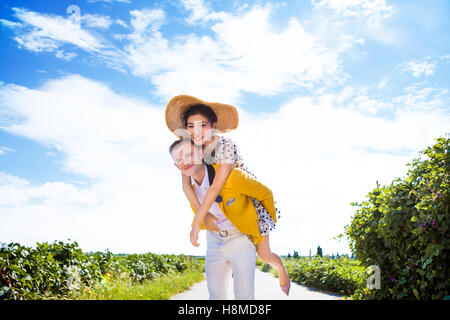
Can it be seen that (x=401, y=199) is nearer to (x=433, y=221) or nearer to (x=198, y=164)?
(x=433, y=221)

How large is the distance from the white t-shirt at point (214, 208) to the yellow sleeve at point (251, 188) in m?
0.20

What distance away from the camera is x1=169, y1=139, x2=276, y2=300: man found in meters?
2.65

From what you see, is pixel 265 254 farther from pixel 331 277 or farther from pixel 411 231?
pixel 331 277

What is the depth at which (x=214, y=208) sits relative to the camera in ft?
9.15

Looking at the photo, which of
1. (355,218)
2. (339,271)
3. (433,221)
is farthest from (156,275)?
(433,221)

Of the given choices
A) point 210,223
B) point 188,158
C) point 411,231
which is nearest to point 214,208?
point 210,223

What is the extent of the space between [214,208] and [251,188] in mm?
322

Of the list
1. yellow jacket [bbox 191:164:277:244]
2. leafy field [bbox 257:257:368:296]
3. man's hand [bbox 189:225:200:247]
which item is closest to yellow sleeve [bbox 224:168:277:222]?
yellow jacket [bbox 191:164:277:244]

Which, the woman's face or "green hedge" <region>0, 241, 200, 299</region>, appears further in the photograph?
"green hedge" <region>0, 241, 200, 299</region>

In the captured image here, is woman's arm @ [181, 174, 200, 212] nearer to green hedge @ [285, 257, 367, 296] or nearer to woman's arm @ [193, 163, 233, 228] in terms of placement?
woman's arm @ [193, 163, 233, 228]

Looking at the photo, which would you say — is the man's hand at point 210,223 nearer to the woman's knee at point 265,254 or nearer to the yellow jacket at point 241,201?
the yellow jacket at point 241,201
